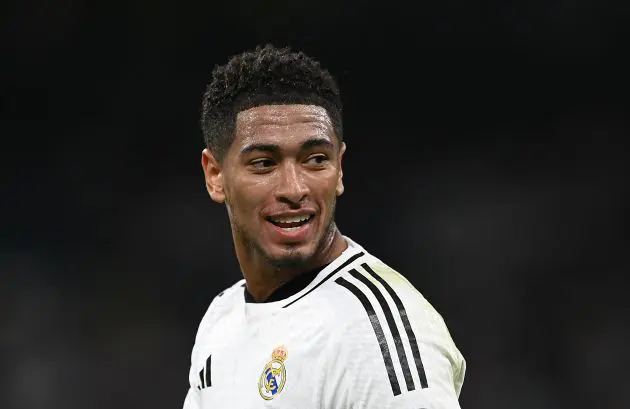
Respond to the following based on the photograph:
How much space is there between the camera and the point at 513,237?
216 inches

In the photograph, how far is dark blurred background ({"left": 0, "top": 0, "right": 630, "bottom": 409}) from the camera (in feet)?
17.6

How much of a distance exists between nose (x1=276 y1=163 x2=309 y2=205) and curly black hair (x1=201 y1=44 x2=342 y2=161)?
0.18 m

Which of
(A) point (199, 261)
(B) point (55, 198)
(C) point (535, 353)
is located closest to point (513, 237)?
(C) point (535, 353)

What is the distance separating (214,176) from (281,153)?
0.31m

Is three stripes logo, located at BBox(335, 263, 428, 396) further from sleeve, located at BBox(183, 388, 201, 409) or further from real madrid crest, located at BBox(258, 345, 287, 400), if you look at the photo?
sleeve, located at BBox(183, 388, 201, 409)

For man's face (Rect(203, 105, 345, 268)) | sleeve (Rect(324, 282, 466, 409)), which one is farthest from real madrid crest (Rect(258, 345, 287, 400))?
man's face (Rect(203, 105, 345, 268))

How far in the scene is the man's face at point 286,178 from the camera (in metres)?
2.09

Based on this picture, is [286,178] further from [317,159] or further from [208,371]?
[208,371]

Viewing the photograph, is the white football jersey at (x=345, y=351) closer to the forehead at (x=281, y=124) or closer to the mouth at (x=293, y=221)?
the mouth at (x=293, y=221)

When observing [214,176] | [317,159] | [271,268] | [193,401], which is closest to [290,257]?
[271,268]

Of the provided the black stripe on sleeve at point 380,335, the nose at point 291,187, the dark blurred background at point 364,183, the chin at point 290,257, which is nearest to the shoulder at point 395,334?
the black stripe on sleeve at point 380,335

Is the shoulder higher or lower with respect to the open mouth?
lower

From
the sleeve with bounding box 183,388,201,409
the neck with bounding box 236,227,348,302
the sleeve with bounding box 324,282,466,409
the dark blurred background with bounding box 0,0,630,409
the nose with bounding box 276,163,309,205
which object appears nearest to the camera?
the sleeve with bounding box 324,282,466,409

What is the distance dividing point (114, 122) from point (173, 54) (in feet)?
1.98
